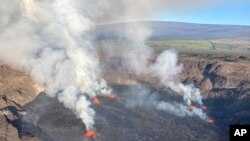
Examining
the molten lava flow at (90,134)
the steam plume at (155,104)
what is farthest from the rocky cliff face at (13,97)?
the steam plume at (155,104)

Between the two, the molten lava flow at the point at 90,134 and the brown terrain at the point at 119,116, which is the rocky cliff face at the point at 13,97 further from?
the molten lava flow at the point at 90,134

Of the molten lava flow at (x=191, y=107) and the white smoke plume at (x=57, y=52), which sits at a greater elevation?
the white smoke plume at (x=57, y=52)

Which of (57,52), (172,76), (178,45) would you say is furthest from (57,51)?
(178,45)

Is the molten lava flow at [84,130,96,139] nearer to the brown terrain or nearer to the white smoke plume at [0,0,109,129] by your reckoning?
the brown terrain

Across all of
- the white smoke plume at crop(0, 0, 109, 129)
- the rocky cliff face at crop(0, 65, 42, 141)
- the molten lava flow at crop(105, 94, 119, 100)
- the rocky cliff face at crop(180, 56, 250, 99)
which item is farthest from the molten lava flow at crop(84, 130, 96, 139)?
the rocky cliff face at crop(180, 56, 250, 99)

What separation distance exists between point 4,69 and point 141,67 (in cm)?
2369

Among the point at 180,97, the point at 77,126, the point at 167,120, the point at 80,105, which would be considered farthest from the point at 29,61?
the point at 180,97

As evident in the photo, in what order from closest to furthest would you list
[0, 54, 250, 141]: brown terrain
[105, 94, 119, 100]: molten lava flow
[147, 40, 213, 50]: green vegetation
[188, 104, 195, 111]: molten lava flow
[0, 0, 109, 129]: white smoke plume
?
[0, 54, 250, 141]: brown terrain → [0, 0, 109, 129]: white smoke plume → [188, 104, 195, 111]: molten lava flow → [105, 94, 119, 100]: molten lava flow → [147, 40, 213, 50]: green vegetation

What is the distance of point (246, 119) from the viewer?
3653 cm

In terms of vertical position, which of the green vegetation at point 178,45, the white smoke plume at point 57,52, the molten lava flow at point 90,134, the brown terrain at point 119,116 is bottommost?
the molten lava flow at point 90,134

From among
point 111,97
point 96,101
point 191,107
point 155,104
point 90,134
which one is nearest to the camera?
point 90,134

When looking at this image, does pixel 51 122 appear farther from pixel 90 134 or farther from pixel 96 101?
pixel 96 101

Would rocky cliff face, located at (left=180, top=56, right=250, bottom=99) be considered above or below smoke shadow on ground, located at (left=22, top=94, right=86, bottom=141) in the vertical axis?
above

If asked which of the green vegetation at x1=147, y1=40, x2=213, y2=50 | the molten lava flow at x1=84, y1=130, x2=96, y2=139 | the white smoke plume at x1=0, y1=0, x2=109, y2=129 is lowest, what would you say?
the molten lava flow at x1=84, y1=130, x2=96, y2=139
